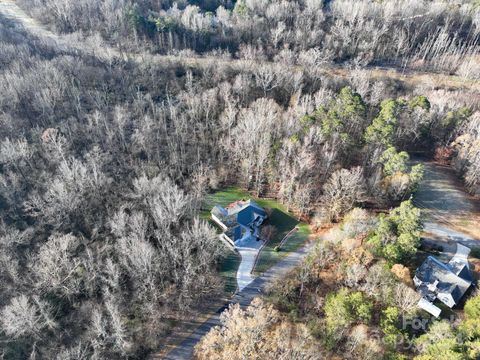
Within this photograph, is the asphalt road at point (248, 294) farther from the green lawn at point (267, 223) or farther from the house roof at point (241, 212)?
the house roof at point (241, 212)

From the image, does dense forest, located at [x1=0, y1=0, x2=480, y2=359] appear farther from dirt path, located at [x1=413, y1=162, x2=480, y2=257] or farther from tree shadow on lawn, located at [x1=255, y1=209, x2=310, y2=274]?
dirt path, located at [x1=413, y1=162, x2=480, y2=257]

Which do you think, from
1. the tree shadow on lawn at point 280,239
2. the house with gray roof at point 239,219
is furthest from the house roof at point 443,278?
the house with gray roof at point 239,219

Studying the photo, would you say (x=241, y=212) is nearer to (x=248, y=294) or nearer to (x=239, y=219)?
(x=239, y=219)

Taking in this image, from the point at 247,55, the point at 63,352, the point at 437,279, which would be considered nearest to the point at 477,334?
the point at 437,279

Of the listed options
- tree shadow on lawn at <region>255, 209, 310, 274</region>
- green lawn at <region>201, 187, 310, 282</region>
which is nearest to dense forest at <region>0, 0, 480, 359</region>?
green lawn at <region>201, 187, 310, 282</region>

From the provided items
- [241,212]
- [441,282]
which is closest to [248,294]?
[241,212]
